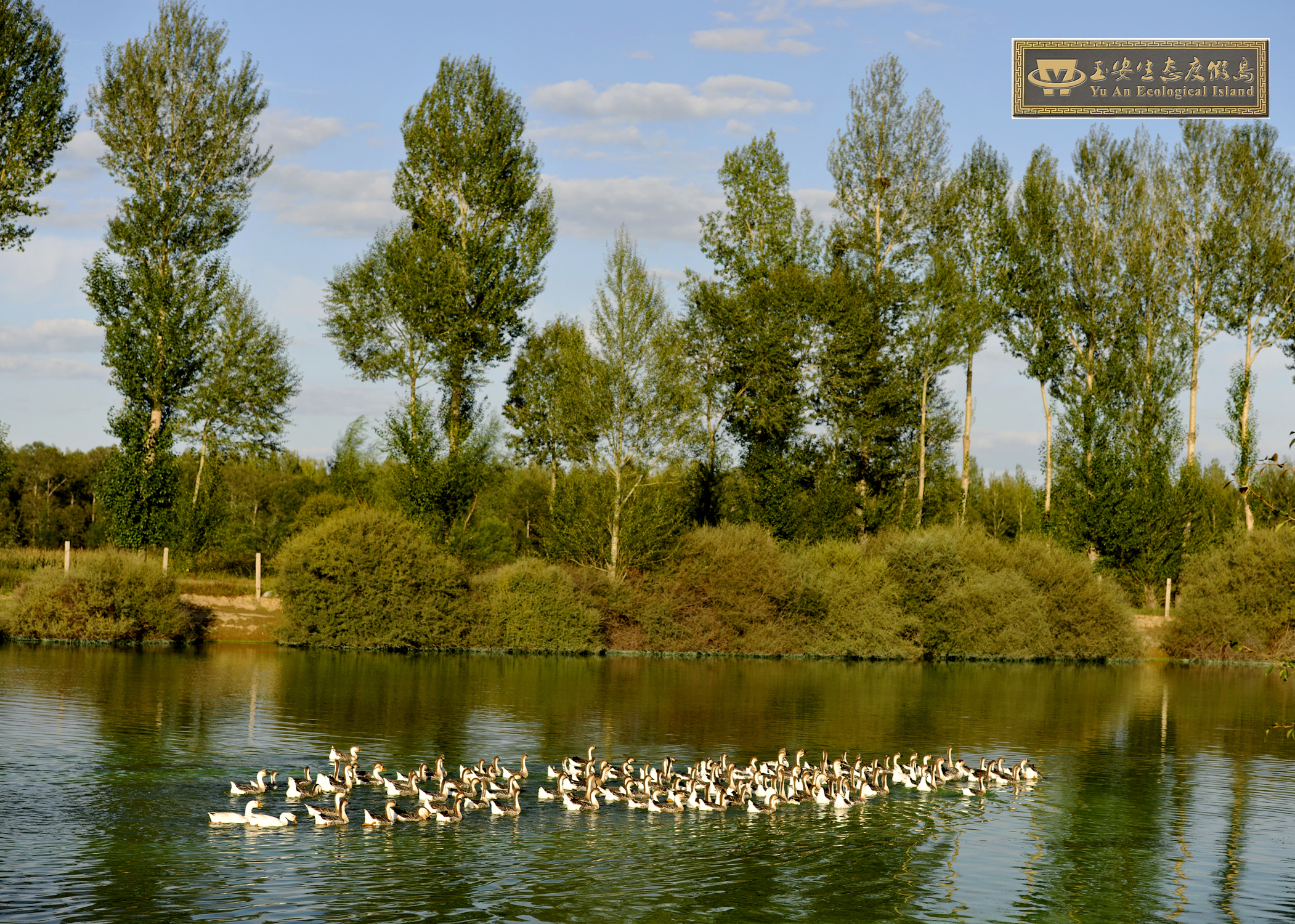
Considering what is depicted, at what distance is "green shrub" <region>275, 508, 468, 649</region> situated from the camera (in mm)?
52844

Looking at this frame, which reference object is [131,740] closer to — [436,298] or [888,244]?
[436,298]

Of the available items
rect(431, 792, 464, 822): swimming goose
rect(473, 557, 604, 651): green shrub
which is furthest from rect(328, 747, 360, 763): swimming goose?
rect(473, 557, 604, 651): green shrub

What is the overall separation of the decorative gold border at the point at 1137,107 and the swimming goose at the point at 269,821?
23.0 metres

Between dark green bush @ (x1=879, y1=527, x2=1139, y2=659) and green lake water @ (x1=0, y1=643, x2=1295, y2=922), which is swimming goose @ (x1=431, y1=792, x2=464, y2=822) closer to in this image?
green lake water @ (x1=0, y1=643, x2=1295, y2=922)

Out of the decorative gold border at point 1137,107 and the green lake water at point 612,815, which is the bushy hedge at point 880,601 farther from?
the decorative gold border at point 1137,107

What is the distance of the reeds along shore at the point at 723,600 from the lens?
51.0 meters

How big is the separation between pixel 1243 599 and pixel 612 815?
168 ft

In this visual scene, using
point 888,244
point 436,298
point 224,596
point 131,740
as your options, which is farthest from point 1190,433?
point 131,740

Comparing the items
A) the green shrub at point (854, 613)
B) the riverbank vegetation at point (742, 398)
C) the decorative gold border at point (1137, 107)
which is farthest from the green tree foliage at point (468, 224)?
the decorative gold border at point (1137, 107)

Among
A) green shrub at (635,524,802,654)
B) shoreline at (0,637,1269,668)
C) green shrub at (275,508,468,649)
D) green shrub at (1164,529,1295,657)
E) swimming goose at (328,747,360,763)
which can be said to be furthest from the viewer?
green shrub at (1164,529,1295,657)

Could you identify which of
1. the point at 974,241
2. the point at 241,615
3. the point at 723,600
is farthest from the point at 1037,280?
the point at 241,615

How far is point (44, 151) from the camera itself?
2147 inches

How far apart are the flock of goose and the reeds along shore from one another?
27.1 meters

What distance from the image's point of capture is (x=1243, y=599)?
207ft
